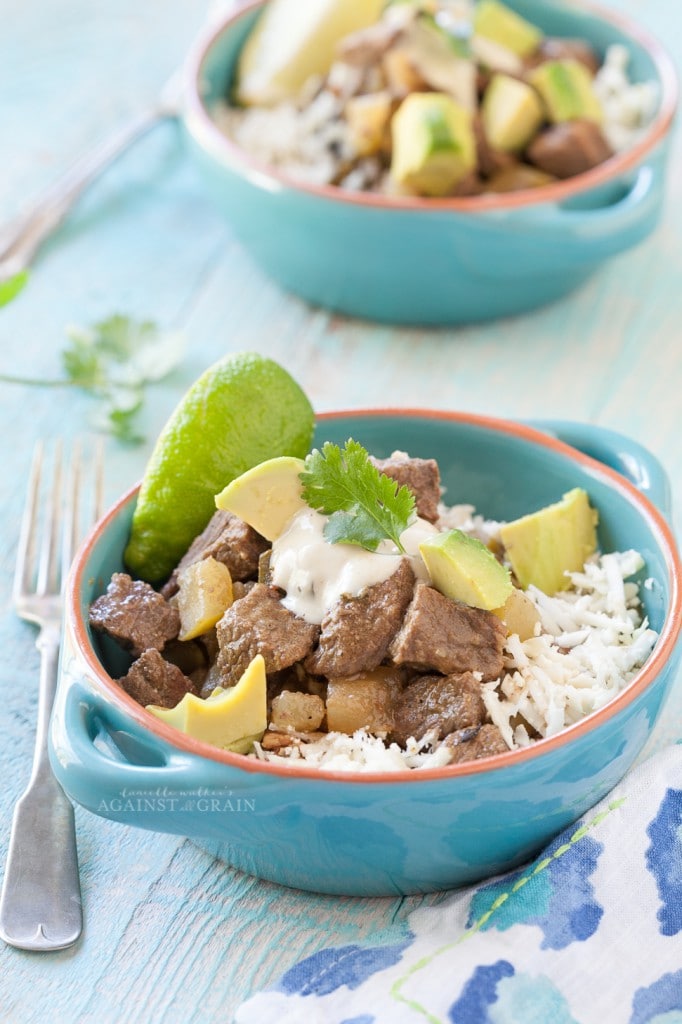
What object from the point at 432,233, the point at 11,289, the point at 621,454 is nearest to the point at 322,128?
the point at 432,233

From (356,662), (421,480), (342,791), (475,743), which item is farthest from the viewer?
(421,480)

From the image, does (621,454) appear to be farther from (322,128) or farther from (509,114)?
(322,128)

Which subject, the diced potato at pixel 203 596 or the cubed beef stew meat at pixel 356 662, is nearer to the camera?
the cubed beef stew meat at pixel 356 662

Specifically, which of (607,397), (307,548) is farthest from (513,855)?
(607,397)

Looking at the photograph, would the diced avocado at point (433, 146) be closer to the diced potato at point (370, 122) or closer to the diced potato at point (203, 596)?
the diced potato at point (370, 122)

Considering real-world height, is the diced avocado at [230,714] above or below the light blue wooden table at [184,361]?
above

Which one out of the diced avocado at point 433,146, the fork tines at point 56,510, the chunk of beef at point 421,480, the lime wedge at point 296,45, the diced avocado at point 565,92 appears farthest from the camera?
the lime wedge at point 296,45

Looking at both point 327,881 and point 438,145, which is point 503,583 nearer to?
point 327,881

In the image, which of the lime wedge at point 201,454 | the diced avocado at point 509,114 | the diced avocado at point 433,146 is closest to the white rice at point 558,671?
the lime wedge at point 201,454
